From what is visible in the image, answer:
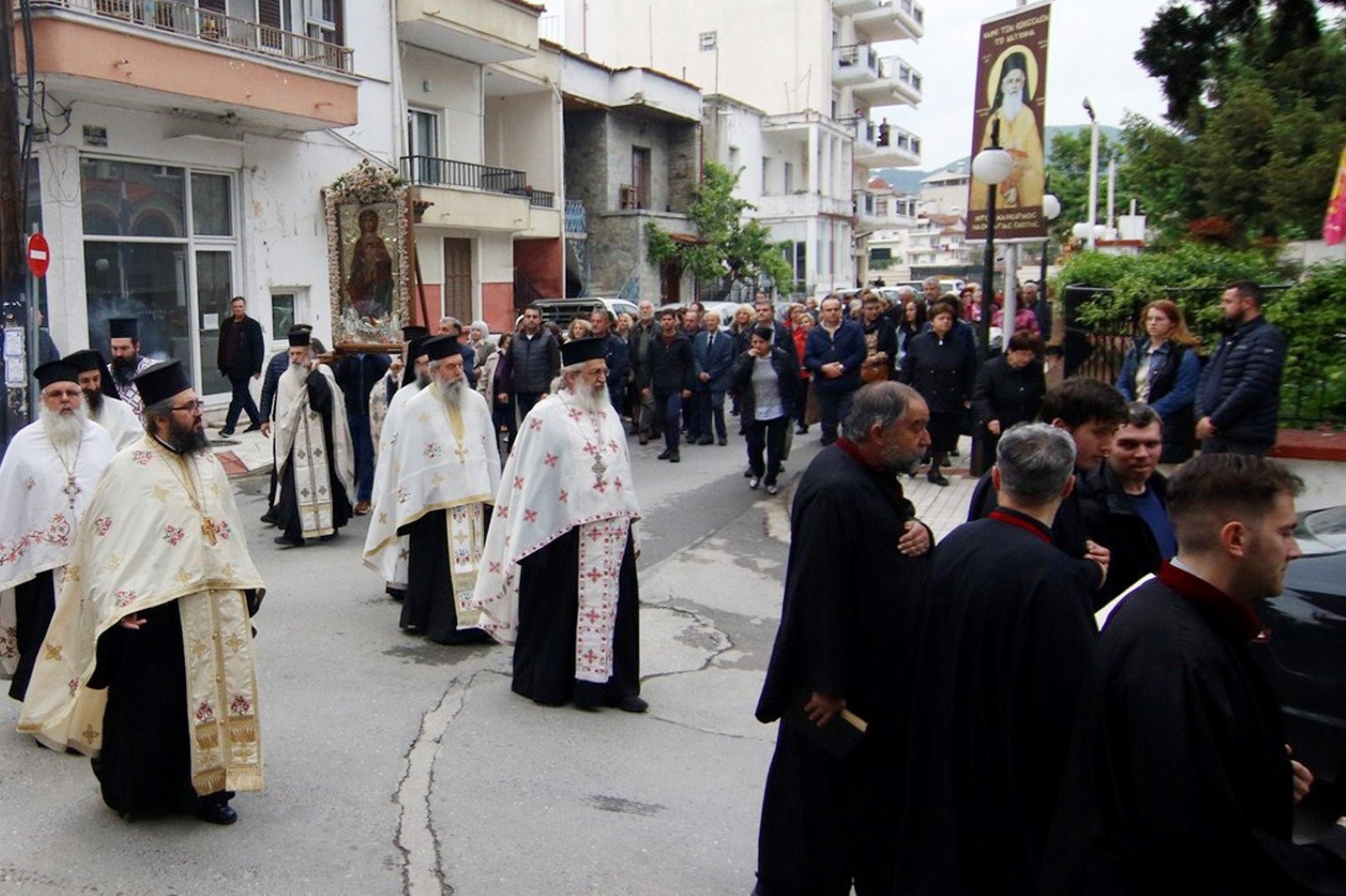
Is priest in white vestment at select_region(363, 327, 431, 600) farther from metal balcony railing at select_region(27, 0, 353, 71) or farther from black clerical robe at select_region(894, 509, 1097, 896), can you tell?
metal balcony railing at select_region(27, 0, 353, 71)

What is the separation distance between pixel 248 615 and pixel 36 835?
44.0 inches

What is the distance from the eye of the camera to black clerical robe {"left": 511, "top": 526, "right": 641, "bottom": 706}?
20.5 feet

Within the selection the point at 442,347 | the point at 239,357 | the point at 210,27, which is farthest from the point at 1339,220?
the point at 210,27

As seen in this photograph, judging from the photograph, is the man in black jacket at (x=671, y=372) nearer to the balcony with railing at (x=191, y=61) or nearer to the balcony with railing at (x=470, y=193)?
the balcony with railing at (x=191, y=61)

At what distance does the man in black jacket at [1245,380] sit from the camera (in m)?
8.02

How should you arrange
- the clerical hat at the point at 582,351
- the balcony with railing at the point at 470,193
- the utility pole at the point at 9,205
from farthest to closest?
Answer: the balcony with railing at the point at 470,193, the utility pole at the point at 9,205, the clerical hat at the point at 582,351

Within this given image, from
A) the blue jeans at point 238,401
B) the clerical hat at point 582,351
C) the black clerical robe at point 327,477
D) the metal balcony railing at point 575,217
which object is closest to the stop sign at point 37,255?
the blue jeans at point 238,401

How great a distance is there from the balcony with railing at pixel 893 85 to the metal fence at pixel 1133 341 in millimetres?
36783

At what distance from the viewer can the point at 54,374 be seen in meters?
5.71

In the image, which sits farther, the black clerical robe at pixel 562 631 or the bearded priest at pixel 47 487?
the black clerical robe at pixel 562 631

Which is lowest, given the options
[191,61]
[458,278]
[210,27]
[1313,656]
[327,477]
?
[1313,656]

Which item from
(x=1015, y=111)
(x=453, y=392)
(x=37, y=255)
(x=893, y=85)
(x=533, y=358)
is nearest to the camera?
(x=453, y=392)

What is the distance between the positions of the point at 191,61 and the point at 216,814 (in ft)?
42.6

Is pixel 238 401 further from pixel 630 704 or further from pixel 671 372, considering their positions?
pixel 630 704
